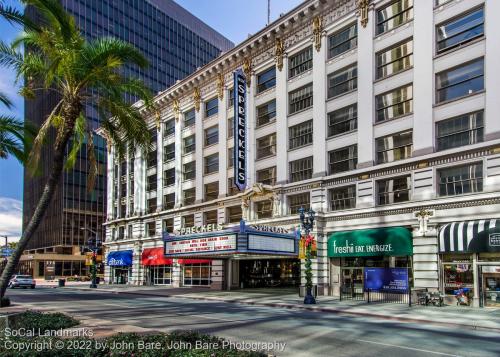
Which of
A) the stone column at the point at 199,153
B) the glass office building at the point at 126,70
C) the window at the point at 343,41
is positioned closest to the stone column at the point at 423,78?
the window at the point at 343,41

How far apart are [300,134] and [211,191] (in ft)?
46.6

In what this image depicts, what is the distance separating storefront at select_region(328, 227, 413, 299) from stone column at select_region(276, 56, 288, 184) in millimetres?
7597

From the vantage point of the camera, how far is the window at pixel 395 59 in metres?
33.3

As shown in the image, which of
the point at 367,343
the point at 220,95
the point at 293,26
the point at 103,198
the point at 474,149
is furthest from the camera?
the point at 103,198

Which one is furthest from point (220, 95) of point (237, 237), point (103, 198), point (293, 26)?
point (103, 198)

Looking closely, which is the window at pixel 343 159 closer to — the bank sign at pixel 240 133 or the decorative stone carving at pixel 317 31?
the decorative stone carving at pixel 317 31

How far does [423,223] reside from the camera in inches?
1208

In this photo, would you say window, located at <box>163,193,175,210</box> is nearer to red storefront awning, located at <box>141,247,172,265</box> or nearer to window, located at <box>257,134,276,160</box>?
red storefront awning, located at <box>141,247,172,265</box>

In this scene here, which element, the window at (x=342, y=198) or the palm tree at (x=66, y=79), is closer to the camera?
the palm tree at (x=66, y=79)

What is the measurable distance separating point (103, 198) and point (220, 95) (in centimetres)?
7509

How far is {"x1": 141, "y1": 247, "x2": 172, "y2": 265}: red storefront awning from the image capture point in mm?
55875

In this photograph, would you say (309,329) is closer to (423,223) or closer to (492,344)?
(492,344)

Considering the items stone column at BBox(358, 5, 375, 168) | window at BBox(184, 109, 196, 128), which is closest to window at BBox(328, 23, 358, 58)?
stone column at BBox(358, 5, 375, 168)

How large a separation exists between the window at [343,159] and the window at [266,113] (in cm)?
772
